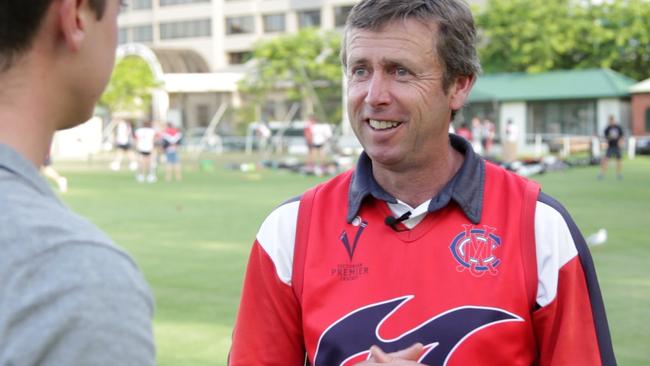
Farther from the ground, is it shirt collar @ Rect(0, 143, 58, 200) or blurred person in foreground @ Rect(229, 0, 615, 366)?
shirt collar @ Rect(0, 143, 58, 200)

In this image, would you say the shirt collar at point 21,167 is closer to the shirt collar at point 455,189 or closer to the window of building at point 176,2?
the shirt collar at point 455,189

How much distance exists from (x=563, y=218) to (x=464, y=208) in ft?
0.96

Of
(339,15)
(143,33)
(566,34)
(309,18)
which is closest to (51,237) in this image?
(566,34)

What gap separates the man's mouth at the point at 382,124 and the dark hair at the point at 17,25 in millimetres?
1605

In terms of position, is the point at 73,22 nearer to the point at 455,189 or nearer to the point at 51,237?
the point at 51,237

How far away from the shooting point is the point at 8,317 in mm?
1076

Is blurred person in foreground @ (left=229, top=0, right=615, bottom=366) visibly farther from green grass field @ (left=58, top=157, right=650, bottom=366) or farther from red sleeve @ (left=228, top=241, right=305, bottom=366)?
green grass field @ (left=58, top=157, right=650, bottom=366)

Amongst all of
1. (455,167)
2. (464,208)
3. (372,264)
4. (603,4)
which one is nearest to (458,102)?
(455,167)

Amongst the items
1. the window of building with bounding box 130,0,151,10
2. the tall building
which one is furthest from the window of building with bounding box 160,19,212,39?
the window of building with bounding box 130,0,151,10

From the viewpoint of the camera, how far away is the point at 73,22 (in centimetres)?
124

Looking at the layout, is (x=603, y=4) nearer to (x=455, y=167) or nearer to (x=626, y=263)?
(x=626, y=263)

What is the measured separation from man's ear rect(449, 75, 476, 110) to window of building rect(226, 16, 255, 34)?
67.4 metres

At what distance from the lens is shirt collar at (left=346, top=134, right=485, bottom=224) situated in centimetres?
260

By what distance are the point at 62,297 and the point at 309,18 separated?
66971 millimetres
